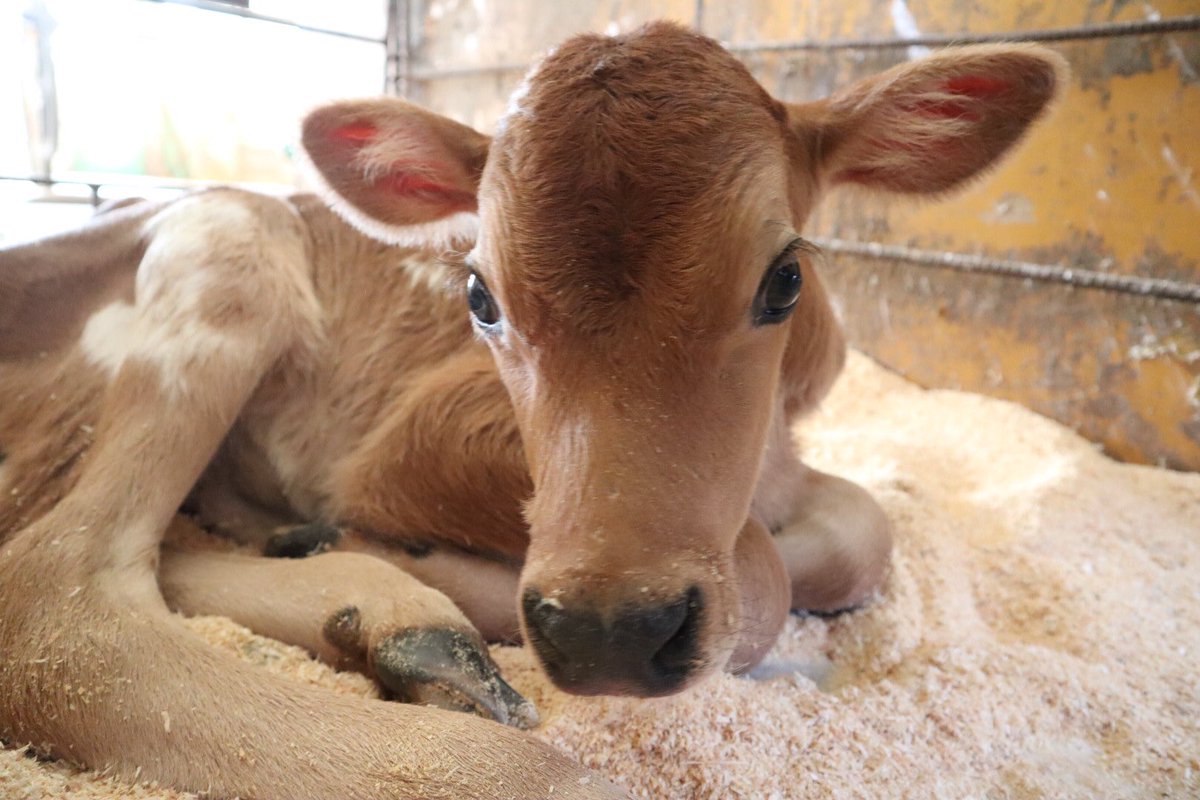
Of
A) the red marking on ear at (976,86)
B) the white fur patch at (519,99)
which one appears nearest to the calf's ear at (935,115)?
the red marking on ear at (976,86)

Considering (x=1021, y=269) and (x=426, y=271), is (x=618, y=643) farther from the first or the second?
(x=1021, y=269)

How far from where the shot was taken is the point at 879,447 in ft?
10.9

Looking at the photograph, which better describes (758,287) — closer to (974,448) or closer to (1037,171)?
(974,448)

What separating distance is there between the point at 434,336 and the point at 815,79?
9.33 feet

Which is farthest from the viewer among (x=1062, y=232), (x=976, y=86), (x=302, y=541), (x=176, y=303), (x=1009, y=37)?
(x=1009, y=37)

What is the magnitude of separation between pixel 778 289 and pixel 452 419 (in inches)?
40.6

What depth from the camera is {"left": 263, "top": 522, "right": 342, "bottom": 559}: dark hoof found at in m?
2.21

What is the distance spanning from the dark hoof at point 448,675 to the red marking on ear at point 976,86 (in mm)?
1535

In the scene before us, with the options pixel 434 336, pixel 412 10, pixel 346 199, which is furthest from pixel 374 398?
pixel 412 10

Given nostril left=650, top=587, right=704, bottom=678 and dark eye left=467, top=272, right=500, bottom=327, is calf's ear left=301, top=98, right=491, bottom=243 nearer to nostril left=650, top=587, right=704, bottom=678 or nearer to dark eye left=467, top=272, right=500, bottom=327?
dark eye left=467, top=272, right=500, bottom=327

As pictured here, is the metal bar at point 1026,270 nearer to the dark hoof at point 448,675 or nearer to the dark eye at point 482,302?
the dark eye at point 482,302

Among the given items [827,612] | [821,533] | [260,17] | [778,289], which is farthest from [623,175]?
[260,17]

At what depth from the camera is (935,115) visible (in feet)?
5.81

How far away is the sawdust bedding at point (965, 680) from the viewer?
4.72 ft
